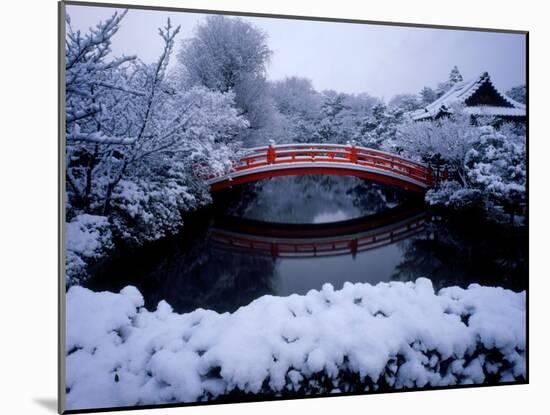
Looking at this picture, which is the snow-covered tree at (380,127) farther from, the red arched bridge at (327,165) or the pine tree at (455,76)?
the pine tree at (455,76)

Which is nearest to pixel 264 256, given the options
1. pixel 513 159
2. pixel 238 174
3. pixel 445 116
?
pixel 238 174

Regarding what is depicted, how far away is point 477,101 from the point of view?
14.3 ft

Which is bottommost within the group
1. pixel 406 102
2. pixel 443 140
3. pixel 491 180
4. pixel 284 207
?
pixel 284 207

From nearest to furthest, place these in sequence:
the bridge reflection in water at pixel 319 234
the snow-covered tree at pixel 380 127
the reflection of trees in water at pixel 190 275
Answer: the reflection of trees in water at pixel 190 275, the bridge reflection in water at pixel 319 234, the snow-covered tree at pixel 380 127

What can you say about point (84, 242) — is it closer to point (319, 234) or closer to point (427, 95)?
point (319, 234)

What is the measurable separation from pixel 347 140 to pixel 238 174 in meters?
0.76

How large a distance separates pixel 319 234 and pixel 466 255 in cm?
107

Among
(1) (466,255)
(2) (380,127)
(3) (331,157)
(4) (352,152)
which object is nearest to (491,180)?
(1) (466,255)

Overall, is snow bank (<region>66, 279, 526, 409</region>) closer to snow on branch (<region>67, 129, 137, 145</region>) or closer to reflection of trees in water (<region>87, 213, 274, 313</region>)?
reflection of trees in water (<region>87, 213, 274, 313</region>)

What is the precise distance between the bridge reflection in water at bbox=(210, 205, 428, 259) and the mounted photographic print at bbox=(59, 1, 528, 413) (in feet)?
0.04

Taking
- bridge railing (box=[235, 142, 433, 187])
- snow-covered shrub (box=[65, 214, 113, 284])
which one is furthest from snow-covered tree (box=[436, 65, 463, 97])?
snow-covered shrub (box=[65, 214, 113, 284])

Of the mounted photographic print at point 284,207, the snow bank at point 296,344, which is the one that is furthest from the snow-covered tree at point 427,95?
the snow bank at point 296,344

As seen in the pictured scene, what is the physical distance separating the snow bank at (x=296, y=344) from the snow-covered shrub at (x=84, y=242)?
121mm

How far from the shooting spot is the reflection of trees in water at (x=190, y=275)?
3.84 metres
